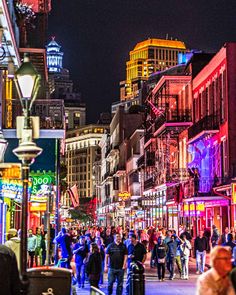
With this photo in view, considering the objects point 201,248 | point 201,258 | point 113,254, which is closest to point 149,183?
point 201,258

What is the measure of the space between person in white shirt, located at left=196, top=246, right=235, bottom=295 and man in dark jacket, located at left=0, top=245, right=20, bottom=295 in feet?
7.64

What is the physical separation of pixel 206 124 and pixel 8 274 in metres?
35.6

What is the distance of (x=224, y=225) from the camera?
4147 cm

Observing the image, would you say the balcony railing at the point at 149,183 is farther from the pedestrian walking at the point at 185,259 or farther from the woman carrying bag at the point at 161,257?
the woman carrying bag at the point at 161,257

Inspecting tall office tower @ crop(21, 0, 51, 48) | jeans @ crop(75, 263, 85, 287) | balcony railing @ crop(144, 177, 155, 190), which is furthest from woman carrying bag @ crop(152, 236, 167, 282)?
balcony railing @ crop(144, 177, 155, 190)

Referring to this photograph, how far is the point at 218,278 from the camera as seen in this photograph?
25.8 ft

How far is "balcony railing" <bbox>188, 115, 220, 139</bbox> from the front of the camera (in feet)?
138

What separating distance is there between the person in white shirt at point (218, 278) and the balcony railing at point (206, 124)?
34.1 m

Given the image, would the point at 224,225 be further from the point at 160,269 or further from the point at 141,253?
the point at 141,253

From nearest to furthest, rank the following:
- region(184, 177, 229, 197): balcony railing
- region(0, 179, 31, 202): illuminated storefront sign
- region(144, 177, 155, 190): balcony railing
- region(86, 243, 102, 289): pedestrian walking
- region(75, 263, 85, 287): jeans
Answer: region(86, 243, 102, 289): pedestrian walking → region(0, 179, 31, 202): illuminated storefront sign → region(75, 263, 85, 287): jeans → region(184, 177, 229, 197): balcony railing → region(144, 177, 155, 190): balcony railing

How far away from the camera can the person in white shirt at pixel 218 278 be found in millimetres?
7820

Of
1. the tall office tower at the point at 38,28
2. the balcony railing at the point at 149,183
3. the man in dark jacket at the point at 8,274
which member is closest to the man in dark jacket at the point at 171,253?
the man in dark jacket at the point at 8,274

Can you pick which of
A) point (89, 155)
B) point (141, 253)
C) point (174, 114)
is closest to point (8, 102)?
point (141, 253)

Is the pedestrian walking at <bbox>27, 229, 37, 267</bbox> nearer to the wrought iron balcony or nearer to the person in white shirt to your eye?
the person in white shirt
